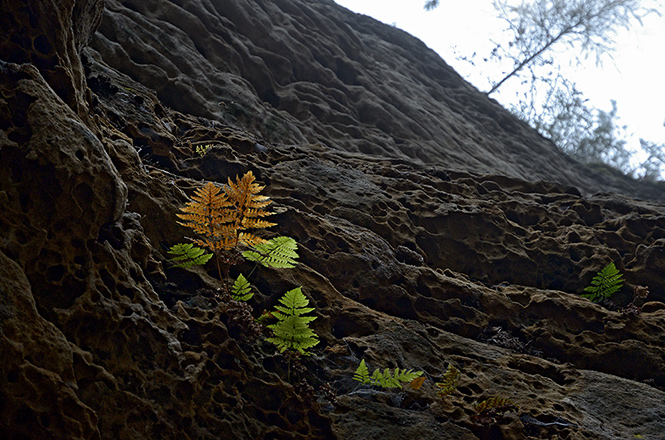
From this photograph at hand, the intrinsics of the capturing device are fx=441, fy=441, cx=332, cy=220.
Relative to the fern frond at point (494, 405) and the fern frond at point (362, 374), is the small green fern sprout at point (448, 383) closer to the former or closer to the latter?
the fern frond at point (494, 405)

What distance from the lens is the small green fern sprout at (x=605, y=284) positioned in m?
5.47

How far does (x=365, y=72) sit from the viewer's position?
13.3 metres

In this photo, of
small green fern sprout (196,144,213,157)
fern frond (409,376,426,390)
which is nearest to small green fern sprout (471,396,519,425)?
fern frond (409,376,426,390)

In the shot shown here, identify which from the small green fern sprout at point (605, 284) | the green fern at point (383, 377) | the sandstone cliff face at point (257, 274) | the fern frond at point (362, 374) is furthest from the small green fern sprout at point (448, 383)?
the small green fern sprout at point (605, 284)

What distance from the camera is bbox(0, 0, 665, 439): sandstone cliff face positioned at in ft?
7.70

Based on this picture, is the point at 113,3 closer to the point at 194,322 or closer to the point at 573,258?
the point at 194,322

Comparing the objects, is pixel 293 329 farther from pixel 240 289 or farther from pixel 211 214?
pixel 211 214

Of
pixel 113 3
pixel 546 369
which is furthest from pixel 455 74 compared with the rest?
pixel 546 369

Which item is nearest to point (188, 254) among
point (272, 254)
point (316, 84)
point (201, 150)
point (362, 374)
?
point (272, 254)

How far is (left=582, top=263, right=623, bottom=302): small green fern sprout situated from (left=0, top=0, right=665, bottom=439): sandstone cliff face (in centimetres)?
34

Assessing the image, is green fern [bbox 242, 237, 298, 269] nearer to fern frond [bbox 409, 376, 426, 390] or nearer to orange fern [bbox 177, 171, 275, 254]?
orange fern [bbox 177, 171, 275, 254]

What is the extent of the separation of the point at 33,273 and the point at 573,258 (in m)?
6.38

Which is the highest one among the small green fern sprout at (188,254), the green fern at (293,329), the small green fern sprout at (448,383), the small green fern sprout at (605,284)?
the small green fern sprout at (605,284)

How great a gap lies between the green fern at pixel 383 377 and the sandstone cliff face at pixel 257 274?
8 cm
